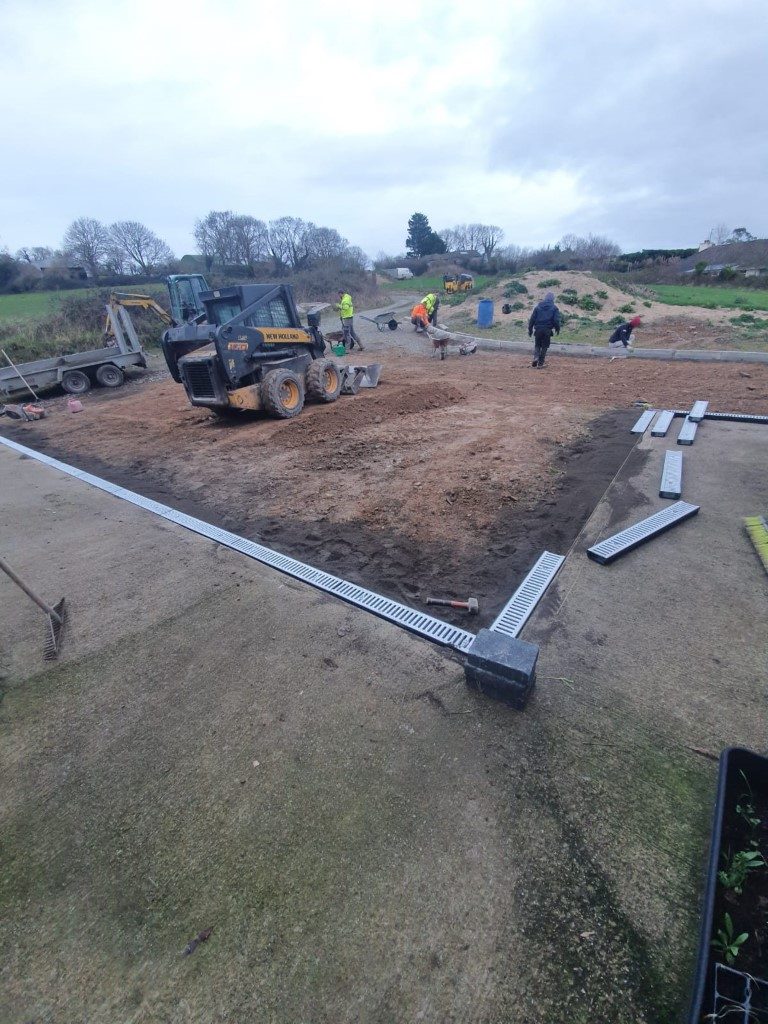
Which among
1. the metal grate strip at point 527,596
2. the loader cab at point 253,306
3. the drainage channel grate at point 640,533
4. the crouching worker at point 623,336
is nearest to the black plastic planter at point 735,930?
the metal grate strip at point 527,596

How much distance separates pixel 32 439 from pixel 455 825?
10.7 meters

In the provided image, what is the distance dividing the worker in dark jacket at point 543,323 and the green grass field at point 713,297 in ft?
33.5

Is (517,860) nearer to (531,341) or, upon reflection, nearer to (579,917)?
(579,917)

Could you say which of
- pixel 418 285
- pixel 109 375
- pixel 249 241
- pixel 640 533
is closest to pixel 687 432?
pixel 640 533

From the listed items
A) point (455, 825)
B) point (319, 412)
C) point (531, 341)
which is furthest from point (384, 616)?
point (531, 341)

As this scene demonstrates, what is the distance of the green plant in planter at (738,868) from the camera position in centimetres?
170

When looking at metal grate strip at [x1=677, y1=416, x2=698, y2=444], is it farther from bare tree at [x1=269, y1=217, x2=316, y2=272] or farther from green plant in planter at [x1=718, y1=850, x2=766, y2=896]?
bare tree at [x1=269, y1=217, x2=316, y2=272]

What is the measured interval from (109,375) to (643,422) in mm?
14378

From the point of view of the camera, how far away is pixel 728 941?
1553 mm

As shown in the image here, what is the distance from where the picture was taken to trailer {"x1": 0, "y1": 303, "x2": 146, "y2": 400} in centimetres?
1195

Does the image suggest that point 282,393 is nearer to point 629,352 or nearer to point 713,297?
point 629,352

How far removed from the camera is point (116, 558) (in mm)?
4270

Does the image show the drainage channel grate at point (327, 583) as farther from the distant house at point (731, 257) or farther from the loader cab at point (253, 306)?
the distant house at point (731, 257)

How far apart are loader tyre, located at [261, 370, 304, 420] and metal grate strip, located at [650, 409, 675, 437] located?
19.8ft
